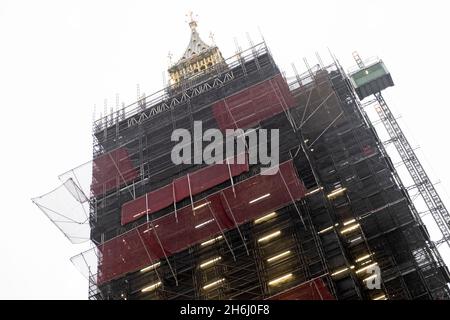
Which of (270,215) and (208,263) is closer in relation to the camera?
(208,263)

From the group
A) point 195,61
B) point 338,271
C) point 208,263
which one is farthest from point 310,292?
point 195,61

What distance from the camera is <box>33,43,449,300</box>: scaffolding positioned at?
27.0 m

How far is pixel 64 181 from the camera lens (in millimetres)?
36062

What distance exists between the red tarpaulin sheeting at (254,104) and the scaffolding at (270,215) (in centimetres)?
7

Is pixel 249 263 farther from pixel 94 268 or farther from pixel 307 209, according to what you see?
pixel 94 268

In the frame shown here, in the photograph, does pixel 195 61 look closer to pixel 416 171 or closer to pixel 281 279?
pixel 416 171

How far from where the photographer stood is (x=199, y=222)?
2933 centimetres

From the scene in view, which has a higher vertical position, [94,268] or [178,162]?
[178,162]

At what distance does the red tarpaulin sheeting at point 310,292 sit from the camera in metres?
23.2

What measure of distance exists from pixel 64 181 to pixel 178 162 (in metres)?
7.09

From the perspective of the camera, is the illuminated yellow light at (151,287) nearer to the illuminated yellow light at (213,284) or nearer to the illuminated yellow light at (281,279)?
the illuminated yellow light at (213,284)

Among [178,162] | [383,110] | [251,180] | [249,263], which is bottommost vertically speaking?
[249,263]

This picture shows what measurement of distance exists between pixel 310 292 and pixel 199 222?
778 cm
